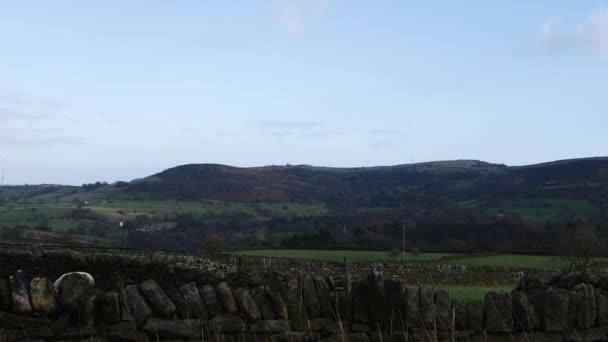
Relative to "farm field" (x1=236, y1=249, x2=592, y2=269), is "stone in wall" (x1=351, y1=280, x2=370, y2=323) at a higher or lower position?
higher

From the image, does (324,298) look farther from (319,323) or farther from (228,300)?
(228,300)

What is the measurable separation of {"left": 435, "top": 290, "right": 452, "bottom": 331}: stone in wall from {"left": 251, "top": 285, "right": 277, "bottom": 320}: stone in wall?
2.05 metres

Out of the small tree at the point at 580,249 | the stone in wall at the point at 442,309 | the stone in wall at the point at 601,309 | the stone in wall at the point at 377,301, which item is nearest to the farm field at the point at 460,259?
the small tree at the point at 580,249

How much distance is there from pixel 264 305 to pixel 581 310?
4144 millimetres

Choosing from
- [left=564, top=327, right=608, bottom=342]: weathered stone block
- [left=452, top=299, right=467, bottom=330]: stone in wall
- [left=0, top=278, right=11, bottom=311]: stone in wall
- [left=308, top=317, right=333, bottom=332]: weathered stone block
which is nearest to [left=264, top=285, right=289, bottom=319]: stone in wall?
[left=308, top=317, right=333, bottom=332]: weathered stone block

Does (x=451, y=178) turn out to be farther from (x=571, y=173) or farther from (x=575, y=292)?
(x=575, y=292)

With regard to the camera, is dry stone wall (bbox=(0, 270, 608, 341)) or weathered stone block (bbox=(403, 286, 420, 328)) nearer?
dry stone wall (bbox=(0, 270, 608, 341))

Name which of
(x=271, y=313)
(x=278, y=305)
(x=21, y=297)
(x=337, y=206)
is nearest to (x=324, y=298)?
(x=278, y=305)

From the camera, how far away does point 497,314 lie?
9.17 meters

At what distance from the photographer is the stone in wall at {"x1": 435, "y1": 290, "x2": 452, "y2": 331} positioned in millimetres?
9000

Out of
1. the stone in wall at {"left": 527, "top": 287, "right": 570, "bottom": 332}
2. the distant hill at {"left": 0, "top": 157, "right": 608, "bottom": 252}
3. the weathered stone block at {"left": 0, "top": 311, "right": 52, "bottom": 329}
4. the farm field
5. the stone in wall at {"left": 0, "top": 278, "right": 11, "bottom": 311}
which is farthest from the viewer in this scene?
the distant hill at {"left": 0, "top": 157, "right": 608, "bottom": 252}

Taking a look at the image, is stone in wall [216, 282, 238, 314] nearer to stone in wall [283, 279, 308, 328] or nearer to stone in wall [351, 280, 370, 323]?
stone in wall [283, 279, 308, 328]

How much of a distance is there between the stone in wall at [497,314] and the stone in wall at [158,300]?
13.0 ft

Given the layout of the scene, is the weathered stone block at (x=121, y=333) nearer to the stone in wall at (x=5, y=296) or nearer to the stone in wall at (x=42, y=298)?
the stone in wall at (x=42, y=298)
